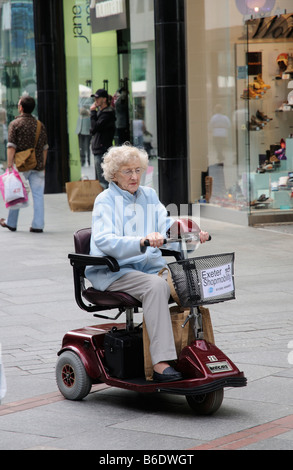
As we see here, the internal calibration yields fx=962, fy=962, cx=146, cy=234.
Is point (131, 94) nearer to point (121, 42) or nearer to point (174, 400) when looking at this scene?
point (121, 42)

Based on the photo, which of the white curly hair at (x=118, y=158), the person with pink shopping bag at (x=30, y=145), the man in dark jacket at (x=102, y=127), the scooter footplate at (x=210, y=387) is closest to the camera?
the scooter footplate at (x=210, y=387)

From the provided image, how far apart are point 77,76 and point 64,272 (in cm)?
923

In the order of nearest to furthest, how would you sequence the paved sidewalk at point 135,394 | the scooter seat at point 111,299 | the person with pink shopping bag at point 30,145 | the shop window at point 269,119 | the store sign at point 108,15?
the paved sidewalk at point 135,394, the scooter seat at point 111,299, the person with pink shopping bag at point 30,145, the shop window at point 269,119, the store sign at point 108,15

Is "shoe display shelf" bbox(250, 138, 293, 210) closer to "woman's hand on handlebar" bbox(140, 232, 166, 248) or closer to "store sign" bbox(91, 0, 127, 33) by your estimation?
"store sign" bbox(91, 0, 127, 33)

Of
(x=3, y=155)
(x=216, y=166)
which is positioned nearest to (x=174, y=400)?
(x=216, y=166)

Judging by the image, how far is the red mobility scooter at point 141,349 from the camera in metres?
5.04

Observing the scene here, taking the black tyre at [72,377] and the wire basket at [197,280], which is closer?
the wire basket at [197,280]

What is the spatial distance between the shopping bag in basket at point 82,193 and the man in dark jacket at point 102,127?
309mm

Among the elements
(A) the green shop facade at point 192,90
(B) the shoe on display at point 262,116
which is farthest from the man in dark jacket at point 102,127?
(B) the shoe on display at point 262,116

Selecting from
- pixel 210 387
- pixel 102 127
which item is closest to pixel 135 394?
pixel 210 387

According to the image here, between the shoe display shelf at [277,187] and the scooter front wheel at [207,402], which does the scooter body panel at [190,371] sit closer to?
the scooter front wheel at [207,402]

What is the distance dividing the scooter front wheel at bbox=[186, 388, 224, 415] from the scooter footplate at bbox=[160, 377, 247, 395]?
8 cm

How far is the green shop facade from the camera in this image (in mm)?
12938

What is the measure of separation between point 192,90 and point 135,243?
31.0 ft
